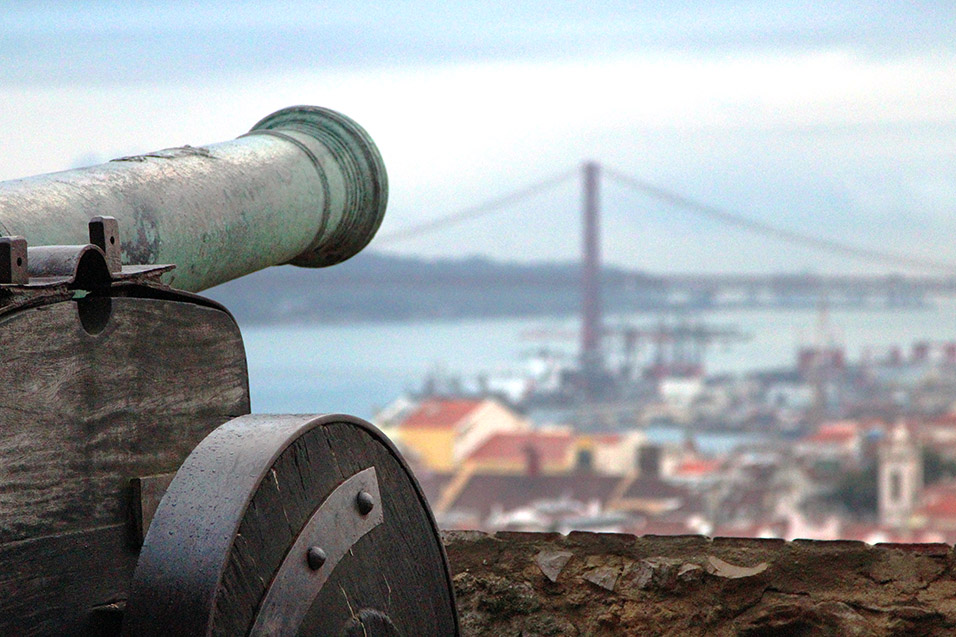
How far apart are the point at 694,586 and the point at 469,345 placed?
2488 inches

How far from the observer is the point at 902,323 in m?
61.7

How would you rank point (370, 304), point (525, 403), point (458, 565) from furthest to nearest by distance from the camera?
point (525, 403) < point (370, 304) < point (458, 565)

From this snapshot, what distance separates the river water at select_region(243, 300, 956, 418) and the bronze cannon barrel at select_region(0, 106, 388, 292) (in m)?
47.4

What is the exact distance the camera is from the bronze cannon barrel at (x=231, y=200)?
1407mm

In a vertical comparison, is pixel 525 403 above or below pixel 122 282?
below

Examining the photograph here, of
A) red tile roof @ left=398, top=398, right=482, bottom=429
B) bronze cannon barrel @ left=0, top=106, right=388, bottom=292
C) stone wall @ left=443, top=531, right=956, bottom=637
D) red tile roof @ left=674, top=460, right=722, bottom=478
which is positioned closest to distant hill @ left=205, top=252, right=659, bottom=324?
red tile roof @ left=398, top=398, right=482, bottom=429

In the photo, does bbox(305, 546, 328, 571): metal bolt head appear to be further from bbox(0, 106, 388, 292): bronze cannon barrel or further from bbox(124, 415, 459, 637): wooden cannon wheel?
bbox(0, 106, 388, 292): bronze cannon barrel

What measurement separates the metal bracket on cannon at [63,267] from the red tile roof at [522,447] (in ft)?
115

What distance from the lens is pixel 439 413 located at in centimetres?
4400

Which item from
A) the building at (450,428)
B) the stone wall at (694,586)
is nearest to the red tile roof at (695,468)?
the building at (450,428)

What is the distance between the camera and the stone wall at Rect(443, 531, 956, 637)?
6.37 feet

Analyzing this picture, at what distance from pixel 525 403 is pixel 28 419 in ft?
165

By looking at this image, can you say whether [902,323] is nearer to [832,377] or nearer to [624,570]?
[832,377]

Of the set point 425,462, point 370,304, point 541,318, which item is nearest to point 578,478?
point 425,462
